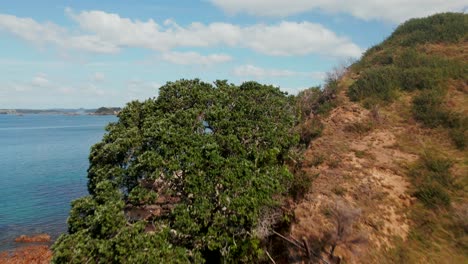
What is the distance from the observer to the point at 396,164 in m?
21.1

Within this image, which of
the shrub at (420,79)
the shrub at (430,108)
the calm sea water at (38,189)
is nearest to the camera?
the shrub at (430,108)

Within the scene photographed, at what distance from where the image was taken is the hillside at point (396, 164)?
16141 mm

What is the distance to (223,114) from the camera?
684 inches

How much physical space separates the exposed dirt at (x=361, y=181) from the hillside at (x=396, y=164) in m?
0.06

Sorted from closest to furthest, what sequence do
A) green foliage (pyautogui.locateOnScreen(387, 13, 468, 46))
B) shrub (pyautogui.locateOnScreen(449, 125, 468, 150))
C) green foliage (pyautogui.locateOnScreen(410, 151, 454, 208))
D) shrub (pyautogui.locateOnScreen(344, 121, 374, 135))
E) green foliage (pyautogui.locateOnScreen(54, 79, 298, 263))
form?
green foliage (pyautogui.locateOnScreen(54, 79, 298, 263)) → green foliage (pyautogui.locateOnScreen(410, 151, 454, 208)) → shrub (pyautogui.locateOnScreen(449, 125, 468, 150)) → shrub (pyautogui.locateOnScreen(344, 121, 374, 135)) → green foliage (pyautogui.locateOnScreen(387, 13, 468, 46))

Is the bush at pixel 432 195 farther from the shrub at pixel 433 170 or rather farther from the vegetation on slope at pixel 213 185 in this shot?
the shrub at pixel 433 170

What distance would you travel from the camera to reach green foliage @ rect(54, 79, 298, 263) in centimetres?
1317

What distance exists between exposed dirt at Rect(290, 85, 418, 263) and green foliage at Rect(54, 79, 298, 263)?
3.45m

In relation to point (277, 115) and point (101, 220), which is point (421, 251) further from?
point (101, 220)

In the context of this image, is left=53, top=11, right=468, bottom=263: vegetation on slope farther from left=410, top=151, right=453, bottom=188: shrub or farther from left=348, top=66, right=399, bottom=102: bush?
left=348, top=66, right=399, bottom=102: bush

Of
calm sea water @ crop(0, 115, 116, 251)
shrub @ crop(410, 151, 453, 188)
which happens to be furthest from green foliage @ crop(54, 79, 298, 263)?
Result: calm sea water @ crop(0, 115, 116, 251)

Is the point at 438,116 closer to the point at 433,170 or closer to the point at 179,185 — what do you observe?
the point at 433,170

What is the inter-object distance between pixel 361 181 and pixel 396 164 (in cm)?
304

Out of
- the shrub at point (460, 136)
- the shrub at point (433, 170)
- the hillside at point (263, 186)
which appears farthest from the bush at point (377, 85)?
the shrub at point (433, 170)
